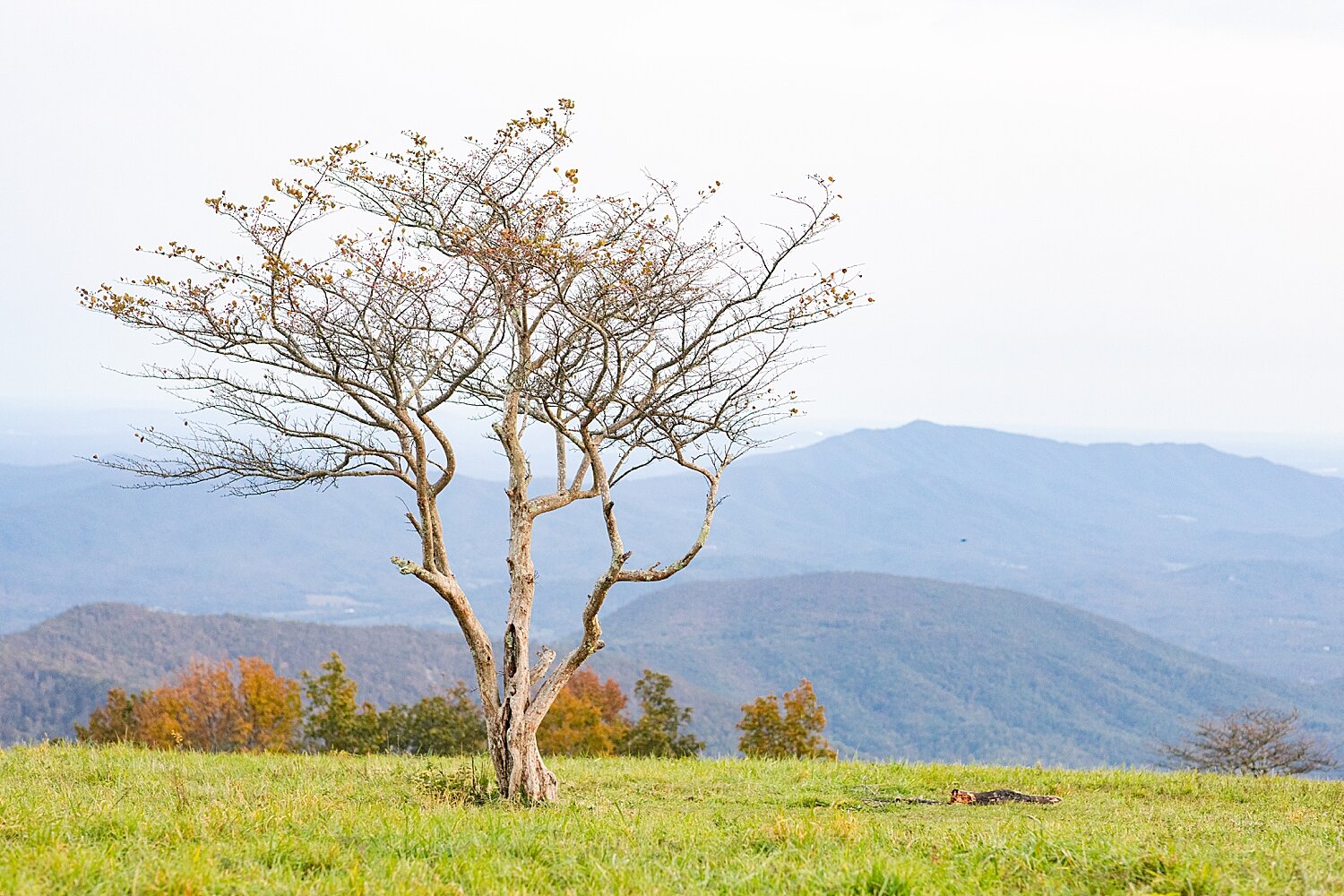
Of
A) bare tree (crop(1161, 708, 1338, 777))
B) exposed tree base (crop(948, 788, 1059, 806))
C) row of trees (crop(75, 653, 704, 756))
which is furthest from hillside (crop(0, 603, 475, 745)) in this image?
exposed tree base (crop(948, 788, 1059, 806))

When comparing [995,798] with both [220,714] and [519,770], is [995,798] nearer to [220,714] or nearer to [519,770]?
[519,770]

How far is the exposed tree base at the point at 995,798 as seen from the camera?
10836 millimetres

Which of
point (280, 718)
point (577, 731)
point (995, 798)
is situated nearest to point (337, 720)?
point (577, 731)

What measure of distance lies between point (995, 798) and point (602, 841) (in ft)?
18.5

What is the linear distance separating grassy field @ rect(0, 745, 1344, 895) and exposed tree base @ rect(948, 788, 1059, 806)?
0.32 meters

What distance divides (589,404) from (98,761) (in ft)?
22.2

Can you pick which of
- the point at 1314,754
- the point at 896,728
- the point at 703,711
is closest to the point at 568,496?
the point at 1314,754

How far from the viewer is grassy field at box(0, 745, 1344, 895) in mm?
5691

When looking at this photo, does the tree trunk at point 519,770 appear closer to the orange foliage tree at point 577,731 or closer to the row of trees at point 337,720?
the row of trees at point 337,720

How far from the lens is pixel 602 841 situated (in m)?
7.09

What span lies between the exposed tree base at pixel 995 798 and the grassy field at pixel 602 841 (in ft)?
1.06

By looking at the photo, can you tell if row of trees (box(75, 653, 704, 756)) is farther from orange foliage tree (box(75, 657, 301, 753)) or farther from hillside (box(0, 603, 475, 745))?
hillside (box(0, 603, 475, 745))

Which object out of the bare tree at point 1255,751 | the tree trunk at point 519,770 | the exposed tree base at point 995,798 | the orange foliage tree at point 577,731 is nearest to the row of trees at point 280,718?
the orange foliage tree at point 577,731

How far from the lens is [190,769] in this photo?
11.8 metres
